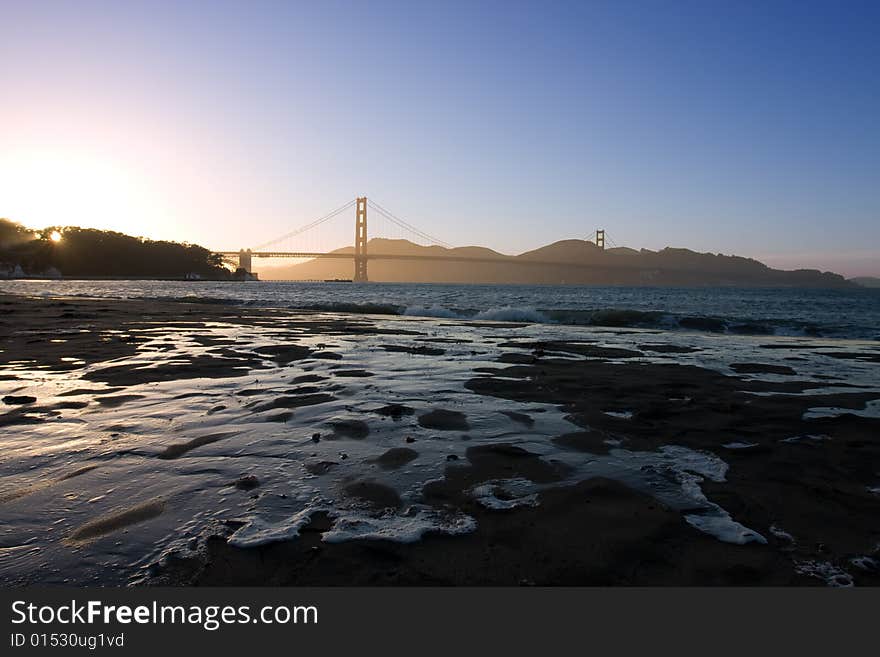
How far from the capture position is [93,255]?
298 ft

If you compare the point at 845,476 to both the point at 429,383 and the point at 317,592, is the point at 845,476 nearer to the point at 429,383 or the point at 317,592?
the point at 317,592

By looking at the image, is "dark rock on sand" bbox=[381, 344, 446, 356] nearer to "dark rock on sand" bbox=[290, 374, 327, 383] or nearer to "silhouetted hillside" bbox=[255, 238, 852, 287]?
"dark rock on sand" bbox=[290, 374, 327, 383]

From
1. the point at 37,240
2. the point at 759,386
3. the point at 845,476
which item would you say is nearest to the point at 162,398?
the point at 845,476

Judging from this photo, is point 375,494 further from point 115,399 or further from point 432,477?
point 115,399

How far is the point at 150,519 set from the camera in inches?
93.4

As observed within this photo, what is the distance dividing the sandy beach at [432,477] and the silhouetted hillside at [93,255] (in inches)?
3917

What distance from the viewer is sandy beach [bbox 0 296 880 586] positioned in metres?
2.04

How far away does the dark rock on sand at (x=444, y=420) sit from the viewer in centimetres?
411

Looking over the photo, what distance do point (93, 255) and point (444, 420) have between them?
10940cm

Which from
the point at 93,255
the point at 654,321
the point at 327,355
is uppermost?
the point at 93,255

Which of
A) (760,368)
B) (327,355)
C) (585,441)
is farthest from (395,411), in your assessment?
(760,368)

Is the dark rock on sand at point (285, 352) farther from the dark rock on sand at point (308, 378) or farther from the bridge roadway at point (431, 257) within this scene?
the bridge roadway at point (431, 257)

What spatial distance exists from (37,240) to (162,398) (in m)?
108

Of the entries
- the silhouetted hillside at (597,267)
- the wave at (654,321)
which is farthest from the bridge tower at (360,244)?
the wave at (654,321)
